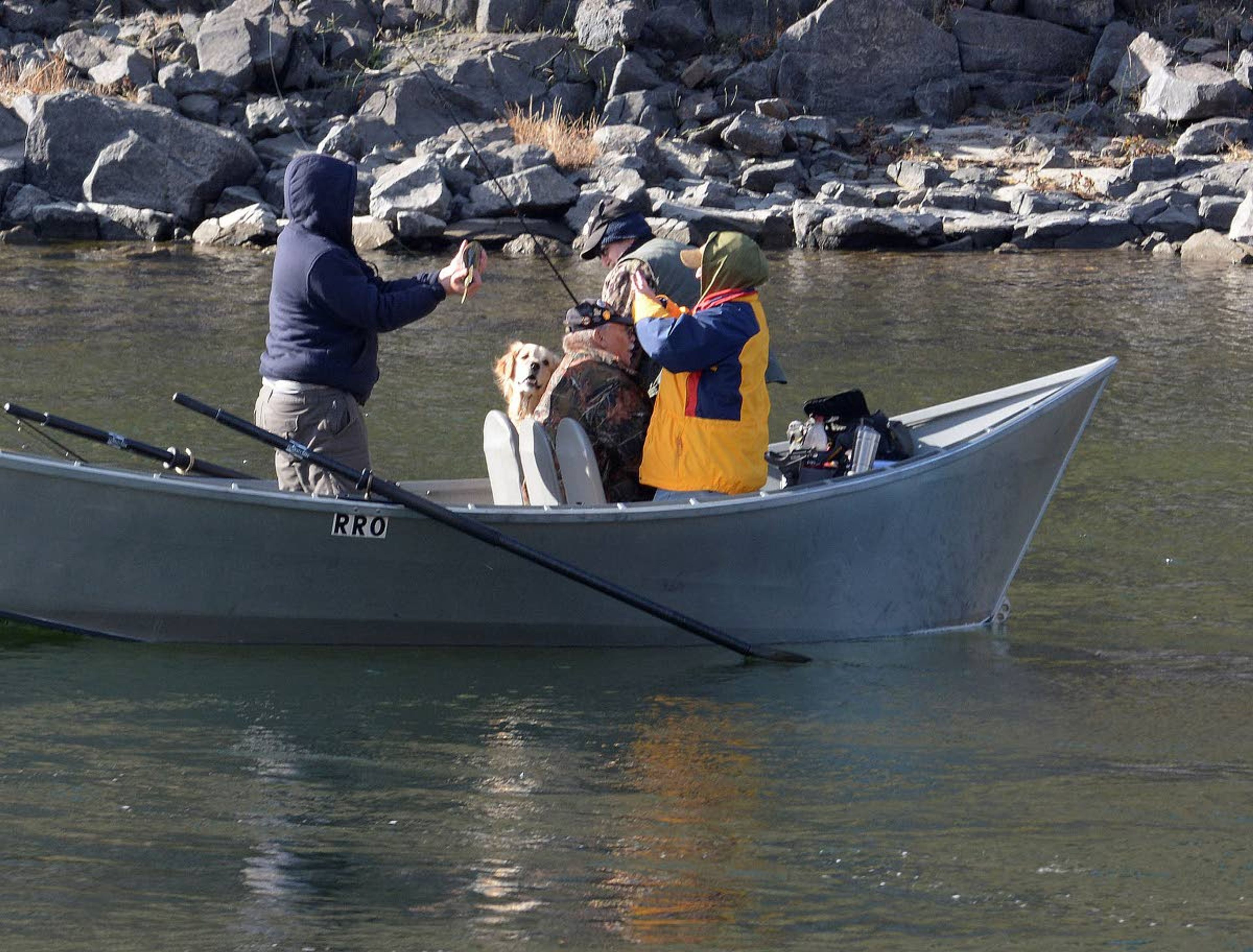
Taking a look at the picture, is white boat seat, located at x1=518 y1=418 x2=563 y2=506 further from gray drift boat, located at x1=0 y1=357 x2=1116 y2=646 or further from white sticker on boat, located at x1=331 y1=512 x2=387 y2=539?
white sticker on boat, located at x1=331 y1=512 x2=387 y2=539

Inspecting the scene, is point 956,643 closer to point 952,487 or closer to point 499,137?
point 952,487

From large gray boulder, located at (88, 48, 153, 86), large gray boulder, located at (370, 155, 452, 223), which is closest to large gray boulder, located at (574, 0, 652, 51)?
large gray boulder, located at (370, 155, 452, 223)

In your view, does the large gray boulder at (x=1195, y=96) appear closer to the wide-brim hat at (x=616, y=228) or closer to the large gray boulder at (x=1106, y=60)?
the large gray boulder at (x=1106, y=60)

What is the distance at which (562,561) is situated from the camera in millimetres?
5906

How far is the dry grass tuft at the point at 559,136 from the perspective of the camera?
19547 mm

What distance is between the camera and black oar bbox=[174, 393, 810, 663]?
5.53 metres

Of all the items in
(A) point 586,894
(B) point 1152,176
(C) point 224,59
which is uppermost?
(C) point 224,59

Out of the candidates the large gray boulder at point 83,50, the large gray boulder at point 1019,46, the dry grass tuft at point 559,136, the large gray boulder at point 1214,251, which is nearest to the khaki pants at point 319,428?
the large gray boulder at point 1214,251

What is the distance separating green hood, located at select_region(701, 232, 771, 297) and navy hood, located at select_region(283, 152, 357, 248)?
3.84ft

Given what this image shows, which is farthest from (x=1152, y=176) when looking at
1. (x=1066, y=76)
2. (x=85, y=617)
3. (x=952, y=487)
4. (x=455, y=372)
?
(x=85, y=617)

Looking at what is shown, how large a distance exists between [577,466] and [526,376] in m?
0.39

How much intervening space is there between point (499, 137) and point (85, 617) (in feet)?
48.9

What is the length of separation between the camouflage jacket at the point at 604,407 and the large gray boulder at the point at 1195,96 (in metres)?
16.5

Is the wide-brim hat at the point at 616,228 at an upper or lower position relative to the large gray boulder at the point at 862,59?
lower
